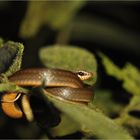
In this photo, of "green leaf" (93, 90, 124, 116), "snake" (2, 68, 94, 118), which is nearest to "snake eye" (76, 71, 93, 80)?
"snake" (2, 68, 94, 118)

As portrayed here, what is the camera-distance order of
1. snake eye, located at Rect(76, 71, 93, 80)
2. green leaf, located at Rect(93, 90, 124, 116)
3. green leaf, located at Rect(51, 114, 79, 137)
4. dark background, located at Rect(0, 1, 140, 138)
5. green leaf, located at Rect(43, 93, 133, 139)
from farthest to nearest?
dark background, located at Rect(0, 1, 140, 138) → green leaf, located at Rect(93, 90, 124, 116) → green leaf, located at Rect(51, 114, 79, 137) → snake eye, located at Rect(76, 71, 93, 80) → green leaf, located at Rect(43, 93, 133, 139)

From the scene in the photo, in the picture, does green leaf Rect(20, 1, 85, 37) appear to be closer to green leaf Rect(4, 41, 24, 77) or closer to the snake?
the snake

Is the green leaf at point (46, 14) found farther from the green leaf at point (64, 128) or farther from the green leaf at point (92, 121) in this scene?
the green leaf at point (92, 121)

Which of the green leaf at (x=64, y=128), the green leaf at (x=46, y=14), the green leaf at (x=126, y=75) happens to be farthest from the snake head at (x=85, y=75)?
the green leaf at (x=46, y=14)

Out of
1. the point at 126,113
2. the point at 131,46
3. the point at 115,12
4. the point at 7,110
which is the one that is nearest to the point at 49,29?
the point at 131,46

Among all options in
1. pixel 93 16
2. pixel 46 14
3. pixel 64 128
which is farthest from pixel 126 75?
pixel 93 16
